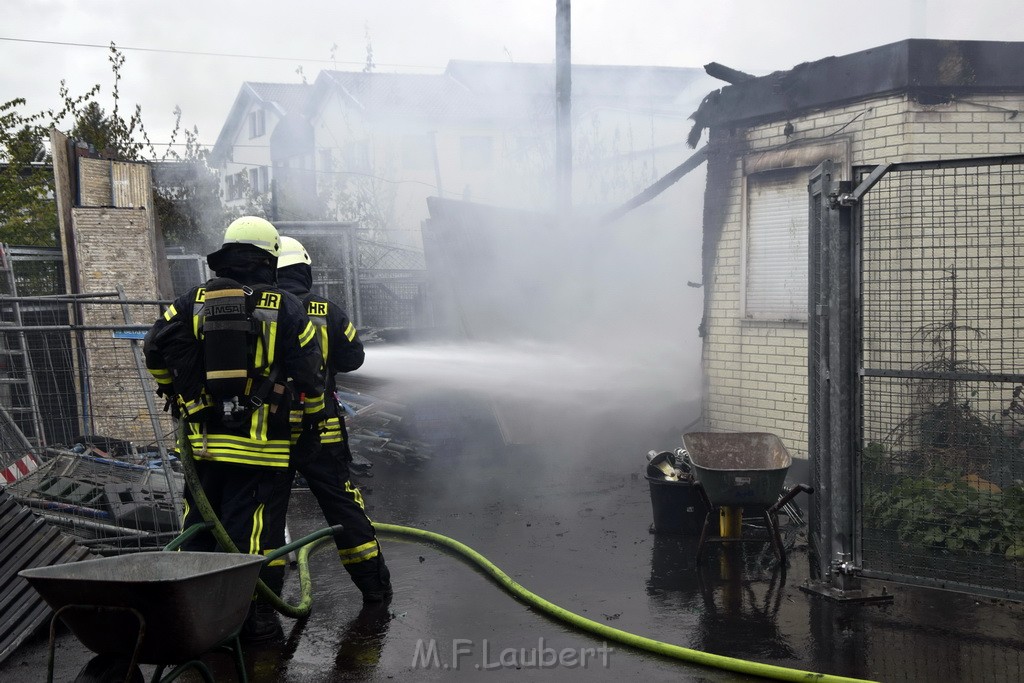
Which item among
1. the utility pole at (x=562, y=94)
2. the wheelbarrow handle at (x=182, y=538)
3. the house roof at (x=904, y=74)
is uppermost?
the utility pole at (x=562, y=94)

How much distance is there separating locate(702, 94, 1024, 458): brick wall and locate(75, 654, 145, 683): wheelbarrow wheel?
643cm

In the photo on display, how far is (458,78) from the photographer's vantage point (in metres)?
21.0

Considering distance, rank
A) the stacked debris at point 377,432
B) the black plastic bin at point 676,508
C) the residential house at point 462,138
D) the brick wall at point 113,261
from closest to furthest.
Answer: the black plastic bin at point 676,508 < the brick wall at point 113,261 < the stacked debris at point 377,432 < the residential house at point 462,138

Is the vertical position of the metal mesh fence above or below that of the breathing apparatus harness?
below

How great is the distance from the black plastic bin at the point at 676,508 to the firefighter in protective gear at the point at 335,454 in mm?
2096

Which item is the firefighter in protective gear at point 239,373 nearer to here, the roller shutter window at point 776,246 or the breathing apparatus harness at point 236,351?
the breathing apparatus harness at point 236,351

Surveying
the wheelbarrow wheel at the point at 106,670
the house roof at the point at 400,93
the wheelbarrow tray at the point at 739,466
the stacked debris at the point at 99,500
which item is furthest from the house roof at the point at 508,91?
the wheelbarrow wheel at the point at 106,670

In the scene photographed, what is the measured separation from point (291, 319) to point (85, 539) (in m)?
2.28

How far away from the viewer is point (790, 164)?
787 centimetres

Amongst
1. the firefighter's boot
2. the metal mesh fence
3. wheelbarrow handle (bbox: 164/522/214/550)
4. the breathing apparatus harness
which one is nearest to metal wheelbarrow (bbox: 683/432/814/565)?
the metal mesh fence

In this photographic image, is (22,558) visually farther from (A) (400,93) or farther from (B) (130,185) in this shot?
(A) (400,93)

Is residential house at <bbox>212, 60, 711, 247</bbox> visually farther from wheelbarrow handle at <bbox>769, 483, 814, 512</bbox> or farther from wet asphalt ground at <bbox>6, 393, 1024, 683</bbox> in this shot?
wheelbarrow handle at <bbox>769, 483, 814, 512</bbox>

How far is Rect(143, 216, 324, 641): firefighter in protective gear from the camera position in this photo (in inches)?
156

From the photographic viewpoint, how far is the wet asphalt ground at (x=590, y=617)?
4.05 metres
